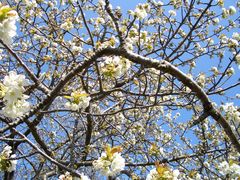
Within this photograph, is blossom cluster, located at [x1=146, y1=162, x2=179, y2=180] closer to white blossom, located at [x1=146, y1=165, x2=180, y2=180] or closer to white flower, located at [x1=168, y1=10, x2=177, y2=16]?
white blossom, located at [x1=146, y1=165, x2=180, y2=180]

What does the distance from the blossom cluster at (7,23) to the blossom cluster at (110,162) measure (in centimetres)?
105

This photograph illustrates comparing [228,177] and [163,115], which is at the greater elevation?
[163,115]

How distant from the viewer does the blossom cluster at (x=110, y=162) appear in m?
2.57

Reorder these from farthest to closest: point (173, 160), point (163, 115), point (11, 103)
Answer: point (163, 115) → point (173, 160) → point (11, 103)

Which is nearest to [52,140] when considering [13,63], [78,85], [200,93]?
[78,85]

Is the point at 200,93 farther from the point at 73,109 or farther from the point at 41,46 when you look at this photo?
the point at 41,46

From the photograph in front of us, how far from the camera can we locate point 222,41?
5.68 meters

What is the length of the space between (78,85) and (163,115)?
2.20 meters

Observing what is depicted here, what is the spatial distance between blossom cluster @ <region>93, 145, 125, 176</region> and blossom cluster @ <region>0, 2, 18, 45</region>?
1.05 metres

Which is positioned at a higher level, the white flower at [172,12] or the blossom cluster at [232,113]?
the white flower at [172,12]

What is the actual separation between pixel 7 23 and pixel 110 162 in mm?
1183

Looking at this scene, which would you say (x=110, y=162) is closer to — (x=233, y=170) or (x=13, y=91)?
(x=13, y=91)

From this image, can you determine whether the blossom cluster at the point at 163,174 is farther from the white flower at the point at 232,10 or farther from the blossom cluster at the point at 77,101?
the white flower at the point at 232,10

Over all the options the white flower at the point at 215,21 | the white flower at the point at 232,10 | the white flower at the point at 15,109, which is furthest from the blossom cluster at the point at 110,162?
the white flower at the point at 215,21
